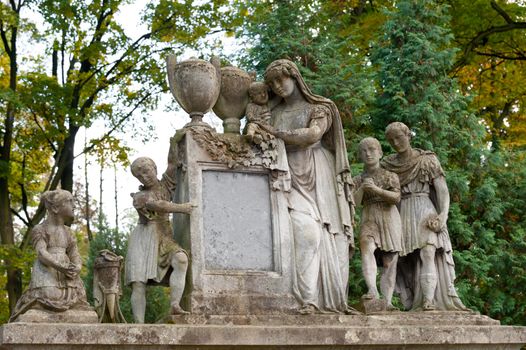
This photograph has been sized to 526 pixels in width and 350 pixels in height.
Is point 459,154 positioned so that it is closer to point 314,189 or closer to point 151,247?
point 314,189

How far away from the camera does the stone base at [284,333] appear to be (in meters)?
8.25

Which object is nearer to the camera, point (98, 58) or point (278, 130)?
point (278, 130)

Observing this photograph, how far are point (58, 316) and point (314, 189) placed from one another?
3.29 m

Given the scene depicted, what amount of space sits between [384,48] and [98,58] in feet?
21.4

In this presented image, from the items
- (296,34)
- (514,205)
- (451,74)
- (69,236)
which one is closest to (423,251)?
(69,236)

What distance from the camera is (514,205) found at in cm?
1967

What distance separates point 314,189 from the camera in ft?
33.9

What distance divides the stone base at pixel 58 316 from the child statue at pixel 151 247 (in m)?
0.70

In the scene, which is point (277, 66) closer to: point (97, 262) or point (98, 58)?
point (97, 262)

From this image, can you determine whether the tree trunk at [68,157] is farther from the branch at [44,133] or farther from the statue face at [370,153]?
the statue face at [370,153]

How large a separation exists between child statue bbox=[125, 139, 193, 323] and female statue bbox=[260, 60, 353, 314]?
135cm

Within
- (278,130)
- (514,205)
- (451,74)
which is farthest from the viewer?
(451,74)

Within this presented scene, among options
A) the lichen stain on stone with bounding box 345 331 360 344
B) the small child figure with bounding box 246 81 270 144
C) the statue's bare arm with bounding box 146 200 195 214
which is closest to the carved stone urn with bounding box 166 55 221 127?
the small child figure with bounding box 246 81 270 144

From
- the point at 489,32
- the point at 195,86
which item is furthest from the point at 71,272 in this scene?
the point at 489,32
